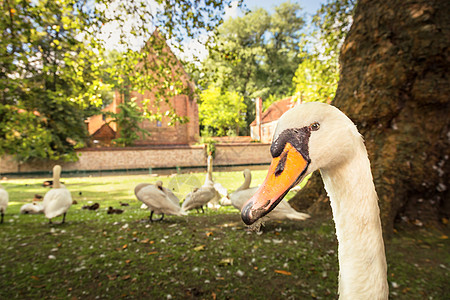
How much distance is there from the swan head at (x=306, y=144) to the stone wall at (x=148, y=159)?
22062 millimetres

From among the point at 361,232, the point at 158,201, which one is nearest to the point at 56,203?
the point at 158,201

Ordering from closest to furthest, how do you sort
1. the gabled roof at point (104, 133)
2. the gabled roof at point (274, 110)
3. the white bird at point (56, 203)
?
the white bird at point (56, 203) < the gabled roof at point (104, 133) < the gabled roof at point (274, 110)

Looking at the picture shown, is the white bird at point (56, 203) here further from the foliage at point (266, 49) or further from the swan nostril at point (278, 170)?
the foliage at point (266, 49)

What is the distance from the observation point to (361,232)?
108 centimetres

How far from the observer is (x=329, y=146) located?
105cm

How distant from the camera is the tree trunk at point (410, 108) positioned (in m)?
3.65

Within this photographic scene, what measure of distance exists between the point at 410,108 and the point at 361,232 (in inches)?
153

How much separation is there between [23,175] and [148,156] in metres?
9.70

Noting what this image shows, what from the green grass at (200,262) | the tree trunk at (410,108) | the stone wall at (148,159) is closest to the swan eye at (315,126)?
the green grass at (200,262)

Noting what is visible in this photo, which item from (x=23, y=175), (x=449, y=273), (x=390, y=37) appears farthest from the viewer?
(x=23, y=175)

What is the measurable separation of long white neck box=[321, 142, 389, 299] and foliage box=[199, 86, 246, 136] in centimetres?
3668

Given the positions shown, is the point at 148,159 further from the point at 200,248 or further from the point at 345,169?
the point at 345,169

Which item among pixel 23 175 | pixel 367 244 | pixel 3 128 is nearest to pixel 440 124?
pixel 367 244

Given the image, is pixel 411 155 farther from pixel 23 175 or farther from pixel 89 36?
pixel 23 175
